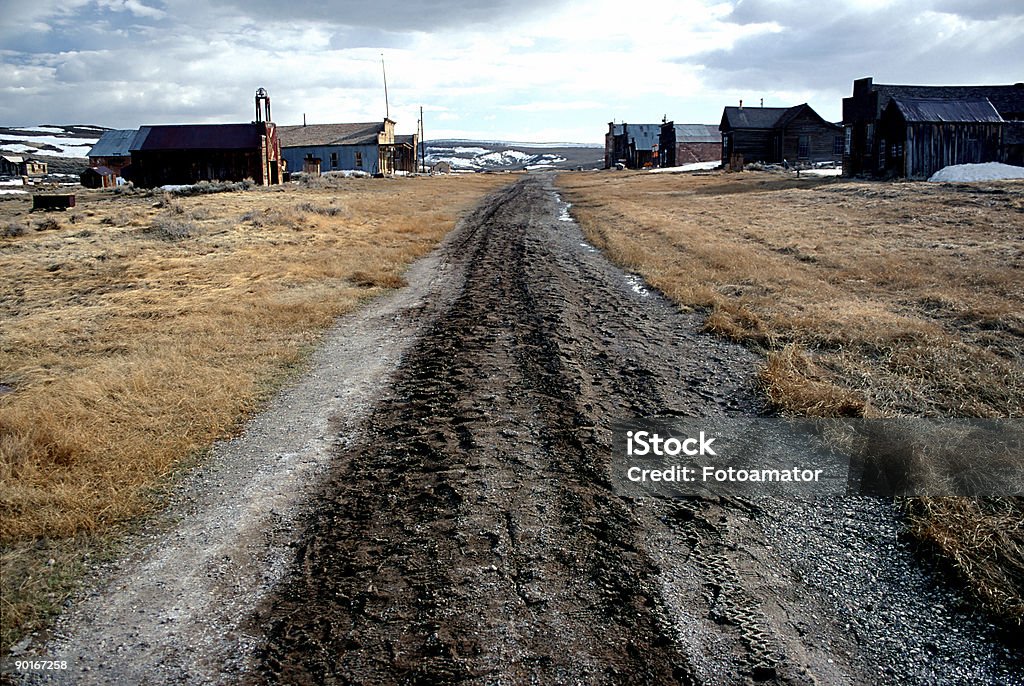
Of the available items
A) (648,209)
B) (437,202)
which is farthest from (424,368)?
(437,202)

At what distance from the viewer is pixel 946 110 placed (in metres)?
35.3

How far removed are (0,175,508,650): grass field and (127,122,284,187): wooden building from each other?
2465cm

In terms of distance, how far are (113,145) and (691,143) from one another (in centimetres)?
5421

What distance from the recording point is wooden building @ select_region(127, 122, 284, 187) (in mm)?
44969

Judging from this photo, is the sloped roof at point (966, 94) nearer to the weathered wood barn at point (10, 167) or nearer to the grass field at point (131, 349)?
the grass field at point (131, 349)

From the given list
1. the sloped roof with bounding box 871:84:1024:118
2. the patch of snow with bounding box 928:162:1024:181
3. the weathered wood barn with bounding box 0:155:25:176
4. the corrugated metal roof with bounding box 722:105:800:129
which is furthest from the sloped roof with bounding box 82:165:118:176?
the patch of snow with bounding box 928:162:1024:181

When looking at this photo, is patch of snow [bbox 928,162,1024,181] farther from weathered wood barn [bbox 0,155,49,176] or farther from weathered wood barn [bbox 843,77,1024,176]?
weathered wood barn [bbox 0,155,49,176]

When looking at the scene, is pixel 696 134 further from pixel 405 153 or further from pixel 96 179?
pixel 96 179

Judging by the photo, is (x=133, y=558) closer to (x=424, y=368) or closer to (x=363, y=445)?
(x=363, y=445)

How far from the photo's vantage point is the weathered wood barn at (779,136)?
5681 centimetres

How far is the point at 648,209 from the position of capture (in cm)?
2759

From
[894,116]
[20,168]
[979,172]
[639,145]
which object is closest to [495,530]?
[979,172]

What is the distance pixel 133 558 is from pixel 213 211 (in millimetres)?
24494

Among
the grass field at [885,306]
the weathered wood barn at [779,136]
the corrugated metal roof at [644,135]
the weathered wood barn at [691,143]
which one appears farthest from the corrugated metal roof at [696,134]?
the grass field at [885,306]
